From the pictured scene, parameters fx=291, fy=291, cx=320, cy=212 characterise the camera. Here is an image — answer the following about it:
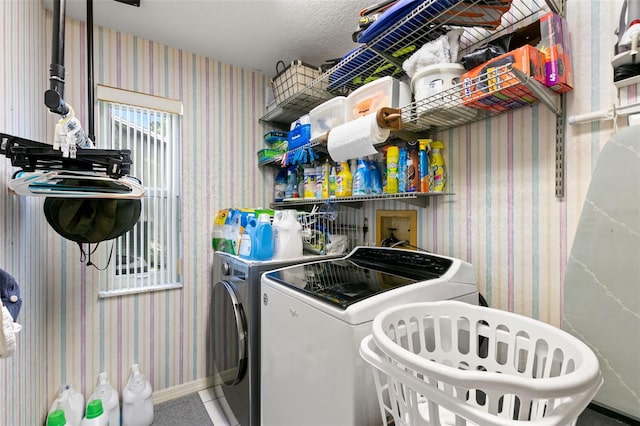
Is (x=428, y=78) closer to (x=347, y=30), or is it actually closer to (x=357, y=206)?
(x=347, y=30)

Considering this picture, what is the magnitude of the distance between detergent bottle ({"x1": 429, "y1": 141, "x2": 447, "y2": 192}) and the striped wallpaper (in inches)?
2.8

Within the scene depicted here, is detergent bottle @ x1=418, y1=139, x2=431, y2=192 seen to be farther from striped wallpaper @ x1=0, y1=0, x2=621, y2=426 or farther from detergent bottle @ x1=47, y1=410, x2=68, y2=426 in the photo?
detergent bottle @ x1=47, y1=410, x2=68, y2=426

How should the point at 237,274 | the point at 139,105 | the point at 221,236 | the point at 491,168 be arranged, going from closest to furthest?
the point at 491,168, the point at 237,274, the point at 139,105, the point at 221,236

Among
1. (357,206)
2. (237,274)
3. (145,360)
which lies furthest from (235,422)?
(357,206)

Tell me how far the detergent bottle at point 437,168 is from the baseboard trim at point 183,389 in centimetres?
204

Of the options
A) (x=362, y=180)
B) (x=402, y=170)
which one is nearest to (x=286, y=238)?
(x=362, y=180)

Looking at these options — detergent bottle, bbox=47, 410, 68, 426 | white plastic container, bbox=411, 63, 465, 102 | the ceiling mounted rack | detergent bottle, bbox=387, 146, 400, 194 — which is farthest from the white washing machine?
detergent bottle, bbox=47, 410, 68, 426

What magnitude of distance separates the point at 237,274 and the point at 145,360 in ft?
3.45

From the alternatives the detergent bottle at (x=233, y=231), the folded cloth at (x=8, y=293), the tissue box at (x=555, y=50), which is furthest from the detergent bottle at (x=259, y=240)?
the tissue box at (x=555, y=50)

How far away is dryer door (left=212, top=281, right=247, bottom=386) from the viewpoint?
164 cm

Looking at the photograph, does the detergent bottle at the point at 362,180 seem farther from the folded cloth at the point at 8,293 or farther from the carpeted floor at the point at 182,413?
the carpeted floor at the point at 182,413

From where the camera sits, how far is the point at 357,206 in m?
2.16

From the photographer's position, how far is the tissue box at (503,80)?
1.01 m

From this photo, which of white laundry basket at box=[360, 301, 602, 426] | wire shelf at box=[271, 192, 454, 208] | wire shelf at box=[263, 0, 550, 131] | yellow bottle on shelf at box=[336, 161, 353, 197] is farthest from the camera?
yellow bottle on shelf at box=[336, 161, 353, 197]
